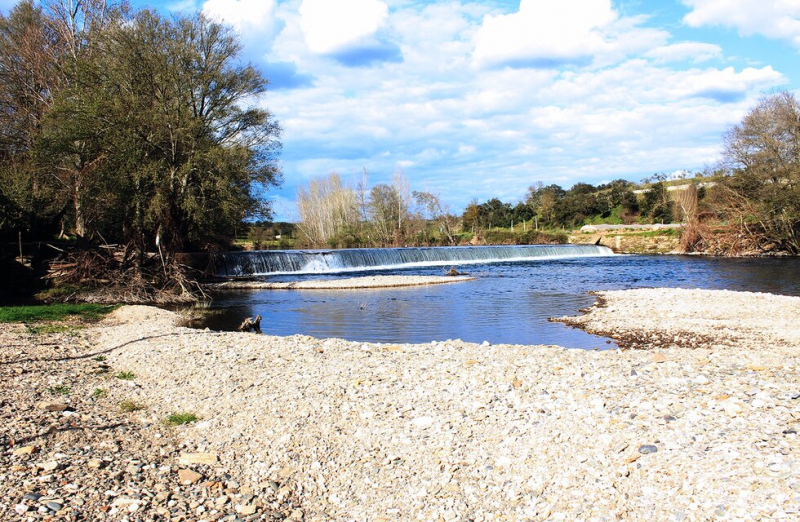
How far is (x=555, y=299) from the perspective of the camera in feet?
61.5

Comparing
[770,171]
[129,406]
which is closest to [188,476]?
[129,406]

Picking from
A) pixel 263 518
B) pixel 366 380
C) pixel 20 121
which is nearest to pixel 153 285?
pixel 20 121

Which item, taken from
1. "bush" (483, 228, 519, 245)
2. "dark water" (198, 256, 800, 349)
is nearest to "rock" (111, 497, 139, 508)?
"dark water" (198, 256, 800, 349)

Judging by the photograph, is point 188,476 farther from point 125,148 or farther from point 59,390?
point 125,148

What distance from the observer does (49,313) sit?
1288cm

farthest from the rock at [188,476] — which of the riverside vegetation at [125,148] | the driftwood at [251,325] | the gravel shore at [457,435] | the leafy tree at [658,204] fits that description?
the leafy tree at [658,204]

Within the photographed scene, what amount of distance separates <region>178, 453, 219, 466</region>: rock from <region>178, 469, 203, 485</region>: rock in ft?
0.65

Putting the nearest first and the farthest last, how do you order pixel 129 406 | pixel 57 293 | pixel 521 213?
pixel 129 406
pixel 57 293
pixel 521 213

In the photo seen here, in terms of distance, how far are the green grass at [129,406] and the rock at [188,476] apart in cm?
198

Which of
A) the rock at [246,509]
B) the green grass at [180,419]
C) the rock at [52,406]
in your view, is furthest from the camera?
the rock at [52,406]

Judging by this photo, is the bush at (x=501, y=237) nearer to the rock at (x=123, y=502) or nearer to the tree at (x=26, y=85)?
the tree at (x=26, y=85)

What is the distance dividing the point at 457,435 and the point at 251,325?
9.19 metres

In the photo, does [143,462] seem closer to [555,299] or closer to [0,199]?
[555,299]

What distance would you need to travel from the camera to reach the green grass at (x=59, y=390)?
21.4 ft
